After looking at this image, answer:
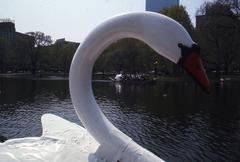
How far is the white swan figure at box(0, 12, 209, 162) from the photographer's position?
5203mm

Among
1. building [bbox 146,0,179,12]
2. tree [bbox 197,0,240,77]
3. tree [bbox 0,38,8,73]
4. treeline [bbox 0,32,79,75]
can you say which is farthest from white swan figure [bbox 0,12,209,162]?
tree [bbox 0,38,8,73]

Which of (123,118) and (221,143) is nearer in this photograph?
(221,143)

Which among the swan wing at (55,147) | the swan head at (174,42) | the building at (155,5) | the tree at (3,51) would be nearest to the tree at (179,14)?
the building at (155,5)

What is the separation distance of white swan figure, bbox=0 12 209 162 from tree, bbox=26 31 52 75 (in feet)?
243

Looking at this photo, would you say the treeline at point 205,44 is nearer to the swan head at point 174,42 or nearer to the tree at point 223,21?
the tree at point 223,21

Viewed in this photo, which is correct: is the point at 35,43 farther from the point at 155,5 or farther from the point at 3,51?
the point at 155,5

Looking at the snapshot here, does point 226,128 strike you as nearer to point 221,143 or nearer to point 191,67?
point 221,143

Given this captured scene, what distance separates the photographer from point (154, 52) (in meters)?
60.0

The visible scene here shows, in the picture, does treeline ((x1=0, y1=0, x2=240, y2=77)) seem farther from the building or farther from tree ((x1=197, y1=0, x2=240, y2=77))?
the building

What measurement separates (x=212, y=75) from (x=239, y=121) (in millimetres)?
47194

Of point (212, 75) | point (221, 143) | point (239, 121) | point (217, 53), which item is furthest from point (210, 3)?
point (221, 143)

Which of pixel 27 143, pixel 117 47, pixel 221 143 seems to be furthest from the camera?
pixel 117 47

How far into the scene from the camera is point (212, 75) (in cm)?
6397

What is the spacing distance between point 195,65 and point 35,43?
76.5m
